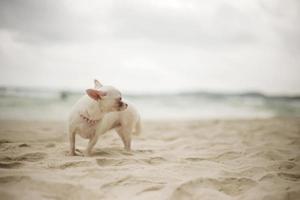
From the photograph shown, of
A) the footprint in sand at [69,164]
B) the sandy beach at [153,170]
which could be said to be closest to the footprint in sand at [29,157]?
the sandy beach at [153,170]

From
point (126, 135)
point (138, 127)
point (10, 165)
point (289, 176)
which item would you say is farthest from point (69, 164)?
point (289, 176)

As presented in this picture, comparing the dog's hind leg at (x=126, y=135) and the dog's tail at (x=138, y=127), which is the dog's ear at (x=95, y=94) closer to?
the dog's hind leg at (x=126, y=135)

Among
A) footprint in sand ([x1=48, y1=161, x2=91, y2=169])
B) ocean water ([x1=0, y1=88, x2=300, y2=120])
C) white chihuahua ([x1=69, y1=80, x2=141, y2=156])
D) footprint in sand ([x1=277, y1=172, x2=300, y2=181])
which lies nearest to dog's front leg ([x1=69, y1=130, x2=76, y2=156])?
white chihuahua ([x1=69, y1=80, x2=141, y2=156])

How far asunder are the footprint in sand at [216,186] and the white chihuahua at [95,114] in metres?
1.00

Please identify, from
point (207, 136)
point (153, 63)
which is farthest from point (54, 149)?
point (153, 63)

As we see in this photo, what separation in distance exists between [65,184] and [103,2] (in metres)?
3.37

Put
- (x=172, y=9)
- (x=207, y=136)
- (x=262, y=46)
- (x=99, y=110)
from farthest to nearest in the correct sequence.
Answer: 1. (x=262, y=46)
2. (x=172, y=9)
3. (x=207, y=136)
4. (x=99, y=110)

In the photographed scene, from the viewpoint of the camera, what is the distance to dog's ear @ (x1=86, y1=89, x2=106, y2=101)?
8.71 ft

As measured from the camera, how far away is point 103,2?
4688 mm

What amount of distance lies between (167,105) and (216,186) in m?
9.76

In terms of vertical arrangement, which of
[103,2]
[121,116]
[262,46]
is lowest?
[121,116]

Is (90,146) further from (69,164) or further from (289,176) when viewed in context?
(289,176)

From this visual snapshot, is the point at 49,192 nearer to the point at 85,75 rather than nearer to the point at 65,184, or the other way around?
the point at 65,184

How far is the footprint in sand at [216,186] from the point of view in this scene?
6.60 ft
